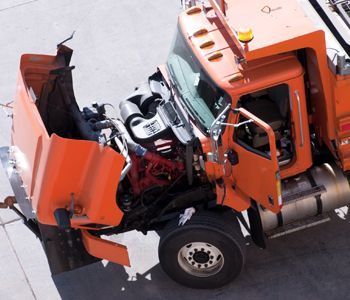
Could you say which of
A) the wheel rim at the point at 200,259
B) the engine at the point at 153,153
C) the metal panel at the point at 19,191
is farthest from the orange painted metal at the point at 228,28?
the metal panel at the point at 19,191

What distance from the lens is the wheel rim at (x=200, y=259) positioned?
8375 mm

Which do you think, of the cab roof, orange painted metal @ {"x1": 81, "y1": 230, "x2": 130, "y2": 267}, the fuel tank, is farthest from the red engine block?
the cab roof

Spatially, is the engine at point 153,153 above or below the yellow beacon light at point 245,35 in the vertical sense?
below

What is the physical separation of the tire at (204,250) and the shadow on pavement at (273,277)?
0.21 meters

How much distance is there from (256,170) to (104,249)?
5.79ft

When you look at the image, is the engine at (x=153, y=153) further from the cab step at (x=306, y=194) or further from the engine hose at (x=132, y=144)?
the cab step at (x=306, y=194)

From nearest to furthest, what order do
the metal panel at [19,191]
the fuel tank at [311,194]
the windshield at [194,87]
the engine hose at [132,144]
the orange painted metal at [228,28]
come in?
the orange painted metal at [228,28] → the windshield at [194,87] → the engine hose at [132,144] → the metal panel at [19,191] → the fuel tank at [311,194]

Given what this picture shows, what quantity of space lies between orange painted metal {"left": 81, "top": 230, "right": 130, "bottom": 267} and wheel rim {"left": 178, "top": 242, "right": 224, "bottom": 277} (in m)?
0.59

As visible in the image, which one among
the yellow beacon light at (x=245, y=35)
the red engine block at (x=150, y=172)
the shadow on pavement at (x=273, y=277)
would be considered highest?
the yellow beacon light at (x=245, y=35)

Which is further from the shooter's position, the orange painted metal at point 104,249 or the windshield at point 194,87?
the orange painted metal at point 104,249

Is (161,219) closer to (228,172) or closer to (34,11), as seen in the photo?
(228,172)

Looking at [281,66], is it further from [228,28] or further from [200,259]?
[200,259]

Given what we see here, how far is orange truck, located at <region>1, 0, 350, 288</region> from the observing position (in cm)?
756

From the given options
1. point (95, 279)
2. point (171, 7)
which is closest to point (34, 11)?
point (171, 7)
